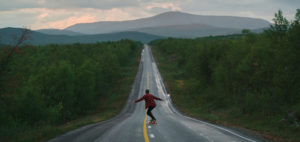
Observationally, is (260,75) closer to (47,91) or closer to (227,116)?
(227,116)

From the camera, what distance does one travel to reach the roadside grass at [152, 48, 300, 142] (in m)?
15.2

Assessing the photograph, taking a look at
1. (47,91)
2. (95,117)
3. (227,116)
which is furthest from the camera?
(47,91)

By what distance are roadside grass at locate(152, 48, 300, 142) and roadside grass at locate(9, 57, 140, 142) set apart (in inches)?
386

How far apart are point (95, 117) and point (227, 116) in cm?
1759

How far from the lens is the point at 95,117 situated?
36938 mm

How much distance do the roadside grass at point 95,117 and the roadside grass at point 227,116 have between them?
9.80 metres

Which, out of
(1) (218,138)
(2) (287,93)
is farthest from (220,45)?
(1) (218,138)

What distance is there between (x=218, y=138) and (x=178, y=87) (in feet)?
169

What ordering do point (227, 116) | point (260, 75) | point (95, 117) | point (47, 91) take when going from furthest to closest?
point (47, 91), point (95, 117), point (227, 116), point (260, 75)

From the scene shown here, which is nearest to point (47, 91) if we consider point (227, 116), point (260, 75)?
point (227, 116)

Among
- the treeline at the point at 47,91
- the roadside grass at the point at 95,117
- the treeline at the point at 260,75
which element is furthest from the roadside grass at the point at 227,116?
the treeline at the point at 47,91

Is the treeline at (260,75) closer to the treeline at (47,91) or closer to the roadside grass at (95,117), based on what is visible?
the roadside grass at (95,117)

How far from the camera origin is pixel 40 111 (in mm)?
32156

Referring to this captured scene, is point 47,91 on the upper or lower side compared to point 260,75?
lower
